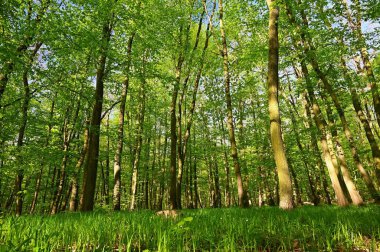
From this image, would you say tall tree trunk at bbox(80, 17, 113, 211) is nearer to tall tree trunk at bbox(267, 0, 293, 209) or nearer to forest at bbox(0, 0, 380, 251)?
forest at bbox(0, 0, 380, 251)

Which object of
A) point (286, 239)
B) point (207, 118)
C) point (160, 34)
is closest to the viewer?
point (286, 239)

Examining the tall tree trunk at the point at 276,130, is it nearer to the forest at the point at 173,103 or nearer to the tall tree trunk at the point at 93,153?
the forest at the point at 173,103

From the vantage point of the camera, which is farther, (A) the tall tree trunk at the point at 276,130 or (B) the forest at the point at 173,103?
(A) the tall tree trunk at the point at 276,130

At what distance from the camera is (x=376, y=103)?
11.7 m

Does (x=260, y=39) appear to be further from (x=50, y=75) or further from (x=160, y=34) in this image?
(x=50, y=75)

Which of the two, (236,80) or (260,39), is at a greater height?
(260,39)

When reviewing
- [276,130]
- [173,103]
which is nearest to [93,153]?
A: [173,103]

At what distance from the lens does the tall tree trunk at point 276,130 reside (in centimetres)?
691

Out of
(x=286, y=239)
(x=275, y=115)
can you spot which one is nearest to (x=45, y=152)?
(x=275, y=115)

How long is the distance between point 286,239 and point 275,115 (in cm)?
507

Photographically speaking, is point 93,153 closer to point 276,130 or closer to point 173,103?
point 173,103

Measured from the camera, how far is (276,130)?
7.43 m

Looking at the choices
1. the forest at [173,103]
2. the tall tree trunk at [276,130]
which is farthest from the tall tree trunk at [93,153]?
the tall tree trunk at [276,130]

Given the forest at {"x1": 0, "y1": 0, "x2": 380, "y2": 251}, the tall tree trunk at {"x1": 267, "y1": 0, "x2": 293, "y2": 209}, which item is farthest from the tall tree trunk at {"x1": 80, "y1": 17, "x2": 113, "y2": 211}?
the tall tree trunk at {"x1": 267, "y1": 0, "x2": 293, "y2": 209}
